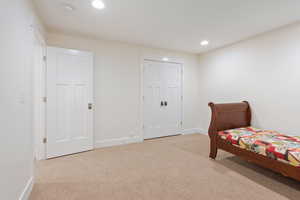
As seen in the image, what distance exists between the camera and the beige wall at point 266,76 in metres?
2.58

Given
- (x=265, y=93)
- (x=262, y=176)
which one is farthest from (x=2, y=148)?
(x=265, y=93)

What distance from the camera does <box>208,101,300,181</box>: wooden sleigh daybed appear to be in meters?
1.84

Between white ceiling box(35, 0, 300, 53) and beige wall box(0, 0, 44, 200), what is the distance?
2.23ft

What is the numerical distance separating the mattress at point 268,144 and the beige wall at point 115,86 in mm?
2016

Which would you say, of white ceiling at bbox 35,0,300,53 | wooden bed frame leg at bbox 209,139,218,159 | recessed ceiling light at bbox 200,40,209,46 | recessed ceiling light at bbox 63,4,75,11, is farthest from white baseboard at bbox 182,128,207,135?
recessed ceiling light at bbox 63,4,75,11

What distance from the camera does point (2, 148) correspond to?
120 cm

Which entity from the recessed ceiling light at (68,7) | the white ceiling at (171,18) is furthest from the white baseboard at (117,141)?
the recessed ceiling light at (68,7)

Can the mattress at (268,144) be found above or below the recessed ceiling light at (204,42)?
below

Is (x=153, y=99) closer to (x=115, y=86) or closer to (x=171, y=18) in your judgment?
(x=115, y=86)

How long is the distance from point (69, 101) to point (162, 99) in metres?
2.23

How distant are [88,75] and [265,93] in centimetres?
354

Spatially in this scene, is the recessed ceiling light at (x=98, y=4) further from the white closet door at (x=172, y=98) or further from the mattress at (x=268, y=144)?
the mattress at (x=268, y=144)

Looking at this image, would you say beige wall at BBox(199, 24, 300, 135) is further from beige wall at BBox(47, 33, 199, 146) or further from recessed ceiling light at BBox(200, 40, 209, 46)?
beige wall at BBox(47, 33, 199, 146)

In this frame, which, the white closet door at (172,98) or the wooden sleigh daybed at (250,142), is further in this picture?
the white closet door at (172,98)
